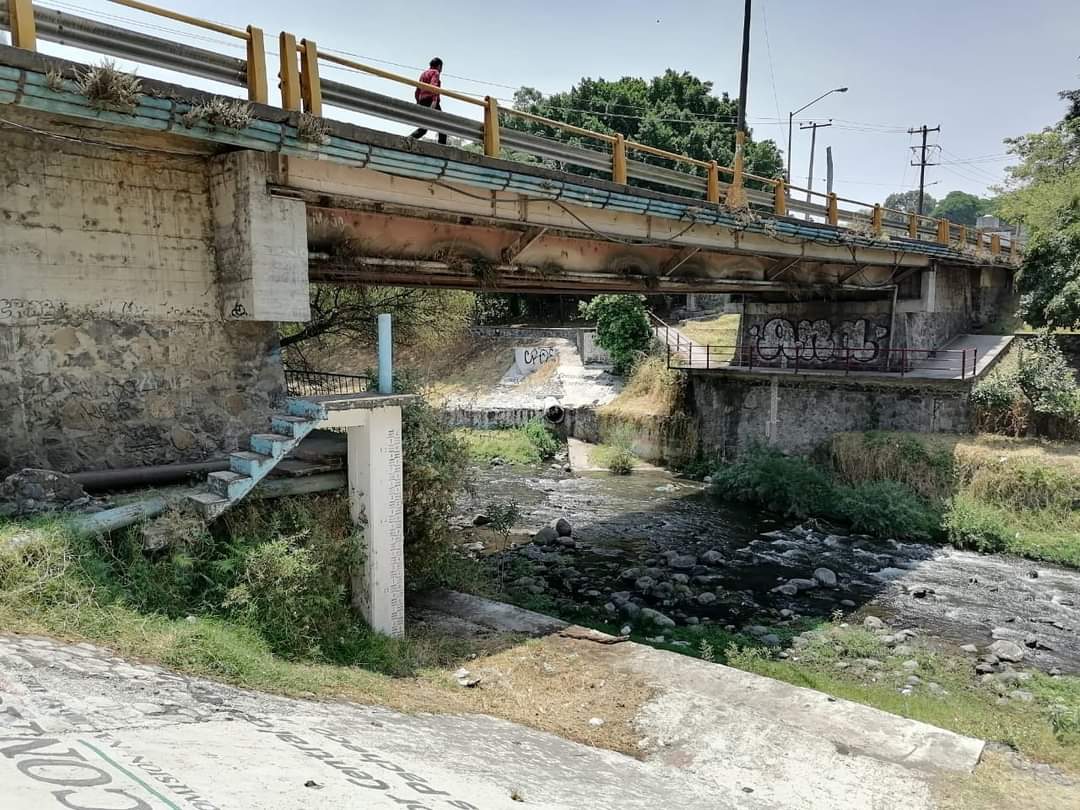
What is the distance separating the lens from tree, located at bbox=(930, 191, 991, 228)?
127562mm

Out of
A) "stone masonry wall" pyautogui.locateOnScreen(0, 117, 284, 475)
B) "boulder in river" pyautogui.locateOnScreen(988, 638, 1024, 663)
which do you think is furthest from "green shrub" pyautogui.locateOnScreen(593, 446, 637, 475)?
"stone masonry wall" pyautogui.locateOnScreen(0, 117, 284, 475)

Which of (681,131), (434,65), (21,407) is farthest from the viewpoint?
(681,131)

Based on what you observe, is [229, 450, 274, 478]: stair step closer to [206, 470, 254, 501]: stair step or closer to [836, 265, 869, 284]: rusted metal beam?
[206, 470, 254, 501]: stair step

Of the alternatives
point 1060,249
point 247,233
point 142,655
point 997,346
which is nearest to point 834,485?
point 997,346

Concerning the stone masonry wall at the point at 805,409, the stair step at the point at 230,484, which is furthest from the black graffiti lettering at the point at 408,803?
the stone masonry wall at the point at 805,409

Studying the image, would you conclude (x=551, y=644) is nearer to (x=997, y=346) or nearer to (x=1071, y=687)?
(x=1071, y=687)

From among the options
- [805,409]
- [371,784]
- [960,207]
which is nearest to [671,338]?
[805,409]

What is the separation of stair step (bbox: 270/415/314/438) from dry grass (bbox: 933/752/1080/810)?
734cm

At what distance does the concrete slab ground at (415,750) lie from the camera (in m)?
3.46

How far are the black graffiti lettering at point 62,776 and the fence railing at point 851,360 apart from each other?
79.0ft

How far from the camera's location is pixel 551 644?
980 centimetres

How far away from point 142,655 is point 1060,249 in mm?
30128

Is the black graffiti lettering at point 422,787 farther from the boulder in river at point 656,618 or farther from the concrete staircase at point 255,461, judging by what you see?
the boulder in river at point 656,618

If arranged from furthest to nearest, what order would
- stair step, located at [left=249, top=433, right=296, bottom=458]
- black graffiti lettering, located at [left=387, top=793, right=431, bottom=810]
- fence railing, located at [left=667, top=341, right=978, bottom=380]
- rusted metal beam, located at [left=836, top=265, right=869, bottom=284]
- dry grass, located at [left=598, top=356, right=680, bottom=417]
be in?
1. dry grass, located at [left=598, top=356, right=680, bottom=417]
2. fence railing, located at [left=667, top=341, right=978, bottom=380]
3. rusted metal beam, located at [left=836, top=265, right=869, bottom=284]
4. stair step, located at [left=249, top=433, right=296, bottom=458]
5. black graffiti lettering, located at [left=387, top=793, right=431, bottom=810]
